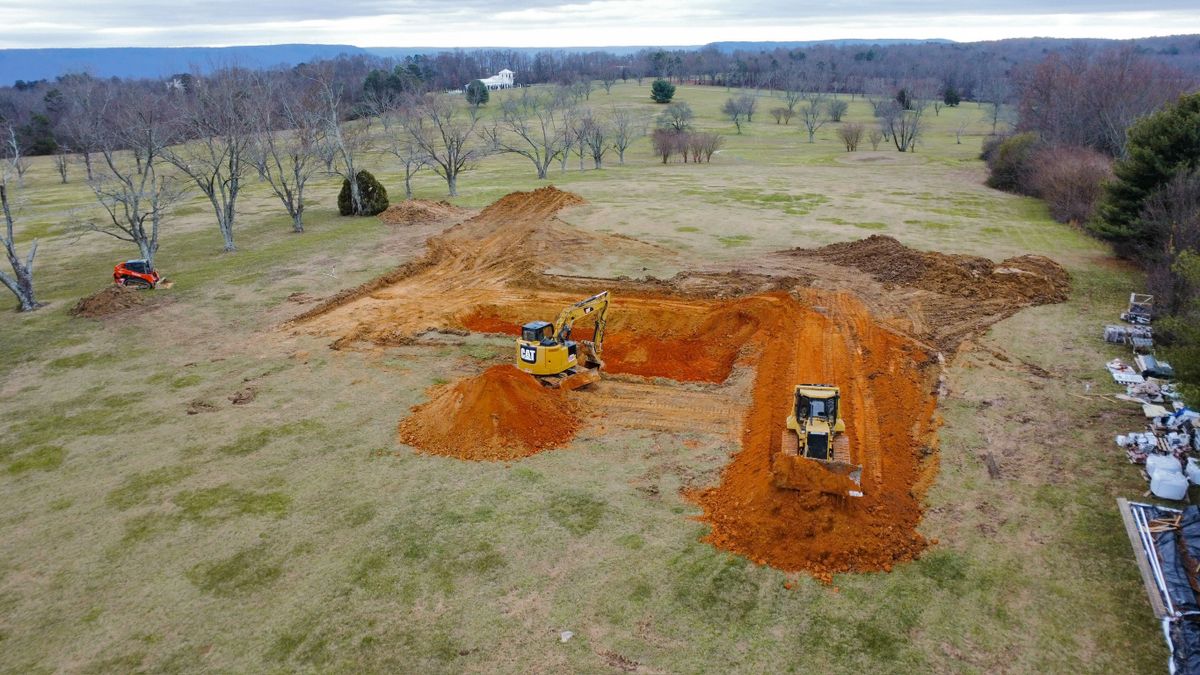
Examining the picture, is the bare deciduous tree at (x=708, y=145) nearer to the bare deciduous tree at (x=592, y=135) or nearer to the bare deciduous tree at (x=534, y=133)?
the bare deciduous tree at (x=592, y=135)

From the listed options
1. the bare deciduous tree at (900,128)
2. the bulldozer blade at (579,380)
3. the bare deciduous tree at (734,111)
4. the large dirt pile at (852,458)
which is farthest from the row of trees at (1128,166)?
the bare deciduous tree at (734,111)

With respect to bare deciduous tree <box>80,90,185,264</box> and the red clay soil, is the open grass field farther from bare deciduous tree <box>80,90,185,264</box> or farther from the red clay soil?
bare deciduous tree <box>80,90,185,264</box>

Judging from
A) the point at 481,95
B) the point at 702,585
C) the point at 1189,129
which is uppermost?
the point at 481,95

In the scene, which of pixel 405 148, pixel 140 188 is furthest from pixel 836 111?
pixel 140 188

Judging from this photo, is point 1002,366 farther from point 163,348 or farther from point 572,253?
point 163,348

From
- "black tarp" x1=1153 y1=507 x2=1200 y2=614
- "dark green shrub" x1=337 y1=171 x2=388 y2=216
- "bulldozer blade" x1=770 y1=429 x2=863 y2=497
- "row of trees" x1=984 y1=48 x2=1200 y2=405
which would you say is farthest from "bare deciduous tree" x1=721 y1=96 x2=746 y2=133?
"black tarp" x1=1153 y1=507 x2=1200 y2=614

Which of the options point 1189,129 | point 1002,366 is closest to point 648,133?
point 1189,129

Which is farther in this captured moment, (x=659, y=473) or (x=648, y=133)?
(x=648, y=133)
